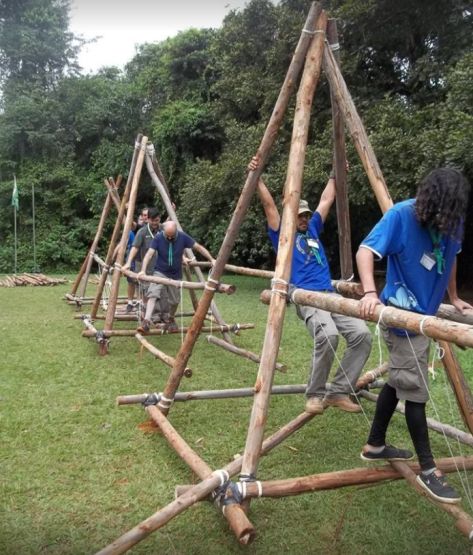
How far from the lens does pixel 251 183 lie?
12.3 feet

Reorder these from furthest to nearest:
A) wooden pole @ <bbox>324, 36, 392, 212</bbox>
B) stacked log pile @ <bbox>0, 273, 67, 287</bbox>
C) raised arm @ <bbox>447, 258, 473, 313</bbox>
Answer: stacked log pile @ <bbox>0, 273, 67, 287</bbox> → wooden pole @ <bbox>324, 36, 392, 212</bbox> → raised arm @ <bbox>447, 258, 473, 313</bbox>

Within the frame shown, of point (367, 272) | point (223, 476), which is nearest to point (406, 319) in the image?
point (367, 272)

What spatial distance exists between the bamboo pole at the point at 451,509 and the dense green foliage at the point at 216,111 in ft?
8.66

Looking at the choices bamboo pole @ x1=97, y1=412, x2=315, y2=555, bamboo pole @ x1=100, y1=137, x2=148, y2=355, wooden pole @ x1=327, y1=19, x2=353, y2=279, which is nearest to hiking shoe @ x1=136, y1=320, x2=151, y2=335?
bamboo pole @ x1=100, y1=137, x2=148, y2=355

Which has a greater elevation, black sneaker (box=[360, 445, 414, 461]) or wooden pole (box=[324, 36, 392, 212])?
wooden pole (box=[324, 36, 392, 212])

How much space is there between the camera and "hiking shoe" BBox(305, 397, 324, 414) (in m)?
Answer: 3.63

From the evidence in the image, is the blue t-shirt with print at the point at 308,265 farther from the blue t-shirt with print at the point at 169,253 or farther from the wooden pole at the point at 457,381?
the blue t-shirt with print at the point at 169,253

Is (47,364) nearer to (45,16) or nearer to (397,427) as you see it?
(397,427)

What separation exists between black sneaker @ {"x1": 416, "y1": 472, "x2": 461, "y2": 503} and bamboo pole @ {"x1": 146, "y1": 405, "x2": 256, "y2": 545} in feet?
3.08

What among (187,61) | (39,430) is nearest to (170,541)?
(39,430)

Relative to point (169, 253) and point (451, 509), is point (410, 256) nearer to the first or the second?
point (451, 509)

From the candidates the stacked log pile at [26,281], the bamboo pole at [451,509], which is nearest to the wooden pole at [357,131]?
the bamboo pole at [451,509]

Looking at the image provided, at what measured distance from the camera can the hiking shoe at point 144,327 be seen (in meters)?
6.43

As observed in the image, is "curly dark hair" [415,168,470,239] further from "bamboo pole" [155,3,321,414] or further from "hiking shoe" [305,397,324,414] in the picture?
"hiking shoe" [305,397,324,414]
